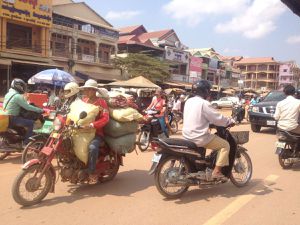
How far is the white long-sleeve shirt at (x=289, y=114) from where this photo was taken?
705cm

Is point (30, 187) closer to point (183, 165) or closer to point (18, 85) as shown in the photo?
point (183, 165)

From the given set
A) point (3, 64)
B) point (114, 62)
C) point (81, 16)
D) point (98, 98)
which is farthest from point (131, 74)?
point (98, 98)

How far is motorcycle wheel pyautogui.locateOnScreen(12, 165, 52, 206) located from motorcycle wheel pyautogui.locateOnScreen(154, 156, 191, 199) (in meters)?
1.44

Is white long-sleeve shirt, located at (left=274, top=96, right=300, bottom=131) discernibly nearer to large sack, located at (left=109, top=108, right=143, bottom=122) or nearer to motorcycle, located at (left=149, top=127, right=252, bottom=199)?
motorcycle, located at (left=149, top=127, right=252, bottom=199)

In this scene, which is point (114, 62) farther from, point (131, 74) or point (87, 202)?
point (87, 202)

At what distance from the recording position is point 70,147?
498 cm

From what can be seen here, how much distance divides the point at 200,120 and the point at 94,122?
147 cm

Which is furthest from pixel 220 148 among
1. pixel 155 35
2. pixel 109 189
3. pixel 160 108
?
pixel 155 35

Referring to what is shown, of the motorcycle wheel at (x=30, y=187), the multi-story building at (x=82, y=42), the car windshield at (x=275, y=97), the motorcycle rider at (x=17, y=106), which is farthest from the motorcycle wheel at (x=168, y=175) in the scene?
the multi-story building at (x=82, y=42)

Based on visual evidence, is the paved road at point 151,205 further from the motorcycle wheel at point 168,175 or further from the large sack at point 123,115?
the large sack at point 123,115

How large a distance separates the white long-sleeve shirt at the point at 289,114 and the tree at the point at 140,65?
28.2 m

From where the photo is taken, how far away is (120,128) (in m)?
5.48

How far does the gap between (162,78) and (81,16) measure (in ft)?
32.9

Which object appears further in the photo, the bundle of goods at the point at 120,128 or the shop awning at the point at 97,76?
the shop awning at the point at 97,76
